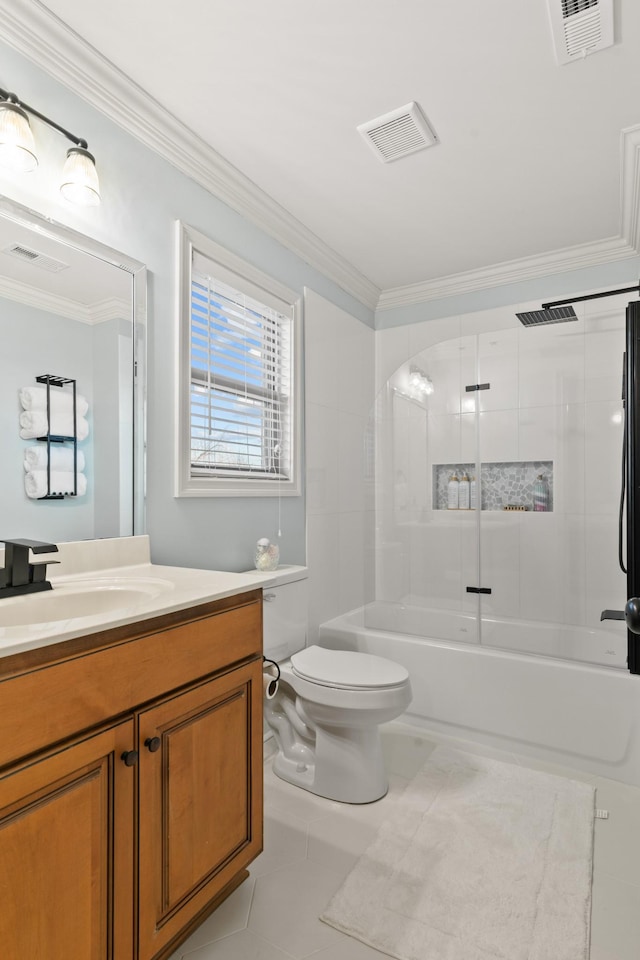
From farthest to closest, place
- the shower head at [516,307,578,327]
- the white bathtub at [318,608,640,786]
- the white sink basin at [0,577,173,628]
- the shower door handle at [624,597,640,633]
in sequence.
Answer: the shower head at [516,307,578,327] → the white bathtub at [318,608,640,786] → the white sink basin at [0,577,173,628] → the shower door handle at [624,597,640,633]

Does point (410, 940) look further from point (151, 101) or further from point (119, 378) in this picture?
point (151, 101)

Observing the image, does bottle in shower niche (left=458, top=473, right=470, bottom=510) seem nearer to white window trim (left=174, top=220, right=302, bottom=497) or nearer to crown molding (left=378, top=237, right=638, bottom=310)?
white window trim (left=174, top=220, right=302, bottom=497)

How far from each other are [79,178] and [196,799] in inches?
65.2

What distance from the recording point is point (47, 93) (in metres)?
1.53

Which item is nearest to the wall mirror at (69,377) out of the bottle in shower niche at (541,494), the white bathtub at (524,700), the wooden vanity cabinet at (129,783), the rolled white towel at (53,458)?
the rolled white towel at (53,458)

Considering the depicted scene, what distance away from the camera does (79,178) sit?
1.49m

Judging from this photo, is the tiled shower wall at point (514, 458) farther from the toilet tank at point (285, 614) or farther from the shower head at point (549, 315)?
the toilet tank at point (285, 614)

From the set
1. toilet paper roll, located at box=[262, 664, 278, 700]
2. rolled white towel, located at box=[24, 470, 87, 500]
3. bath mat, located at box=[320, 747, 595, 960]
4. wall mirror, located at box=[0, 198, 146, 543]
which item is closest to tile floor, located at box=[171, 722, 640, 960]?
bath mat, located at box=[320, 747, 595, 960]

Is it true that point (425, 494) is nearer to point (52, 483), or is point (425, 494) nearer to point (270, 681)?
point (270, 681)

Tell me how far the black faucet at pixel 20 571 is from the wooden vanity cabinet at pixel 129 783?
1.26 feet

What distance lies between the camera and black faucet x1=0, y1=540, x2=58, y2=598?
124cm

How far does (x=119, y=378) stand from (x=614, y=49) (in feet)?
5.97

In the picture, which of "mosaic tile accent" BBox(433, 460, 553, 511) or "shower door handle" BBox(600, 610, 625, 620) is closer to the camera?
"shower door handle" BBox(600, 610, 625, 620)

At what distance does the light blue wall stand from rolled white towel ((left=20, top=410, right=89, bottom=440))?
10.8 inches
